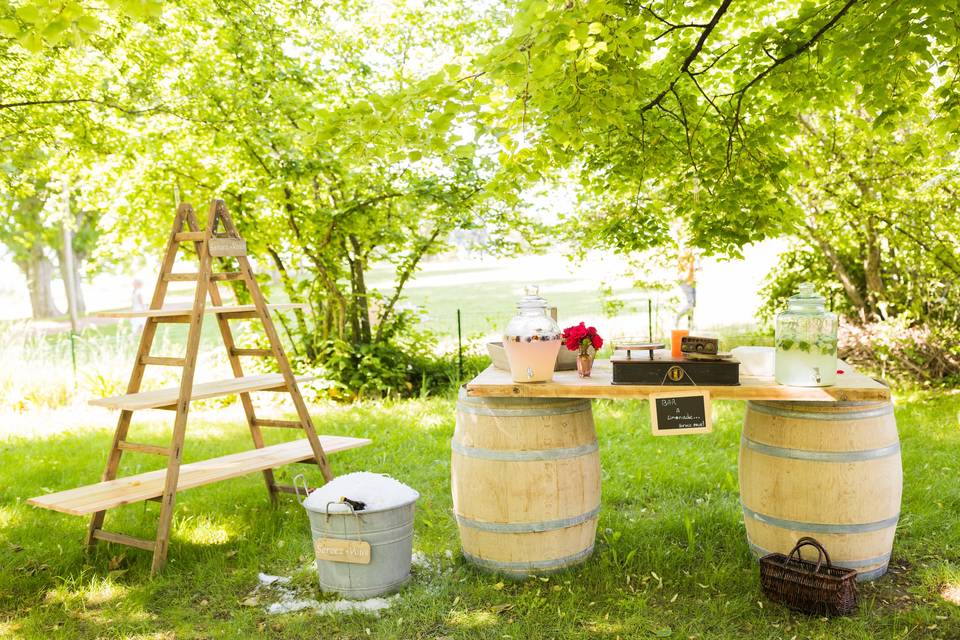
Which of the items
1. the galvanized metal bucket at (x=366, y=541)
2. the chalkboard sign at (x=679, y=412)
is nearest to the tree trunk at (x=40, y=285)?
the galvanized metal bucket at (x=366, y=541)

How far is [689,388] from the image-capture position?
3.24m

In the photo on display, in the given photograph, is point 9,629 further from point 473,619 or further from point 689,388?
point 689,388

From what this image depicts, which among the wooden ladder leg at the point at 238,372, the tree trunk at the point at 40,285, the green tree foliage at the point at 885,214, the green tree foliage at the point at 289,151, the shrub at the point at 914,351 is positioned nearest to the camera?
the wooden ladder leg at the point at 238,372

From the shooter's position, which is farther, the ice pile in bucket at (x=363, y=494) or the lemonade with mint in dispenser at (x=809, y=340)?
the ice pile in bucket at (x=363, y=494)

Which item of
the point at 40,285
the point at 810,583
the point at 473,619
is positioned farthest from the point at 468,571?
the point at 40,285

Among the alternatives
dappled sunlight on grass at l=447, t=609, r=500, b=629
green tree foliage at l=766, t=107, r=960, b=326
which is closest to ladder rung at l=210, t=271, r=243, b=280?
dappled sunlight on grass at l=447, t=609, r=500, b=629

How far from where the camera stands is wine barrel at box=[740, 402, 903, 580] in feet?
10.6

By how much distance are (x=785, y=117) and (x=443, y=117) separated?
2.72m

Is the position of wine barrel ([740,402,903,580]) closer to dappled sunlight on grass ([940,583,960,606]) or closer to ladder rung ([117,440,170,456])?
dappled sunlight on grass ([940,583,960,606])

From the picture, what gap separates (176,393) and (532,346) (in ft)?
6.47

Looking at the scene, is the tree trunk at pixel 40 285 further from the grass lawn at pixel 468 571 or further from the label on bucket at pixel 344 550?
the label on bucket at pixel 344 550

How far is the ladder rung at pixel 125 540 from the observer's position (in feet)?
12.4

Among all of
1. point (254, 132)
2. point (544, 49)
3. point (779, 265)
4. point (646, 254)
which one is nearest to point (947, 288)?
point (779, 265)

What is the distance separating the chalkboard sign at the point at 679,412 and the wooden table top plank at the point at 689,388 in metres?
0.03
